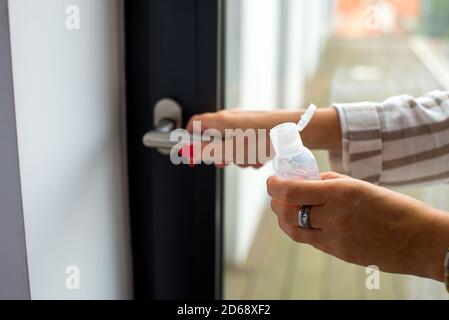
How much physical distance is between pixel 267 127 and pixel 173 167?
200 millimetres

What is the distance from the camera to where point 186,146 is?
80 centimetres

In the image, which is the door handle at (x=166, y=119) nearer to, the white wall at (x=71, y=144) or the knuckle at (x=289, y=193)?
the white wall at (x=71, y=144)

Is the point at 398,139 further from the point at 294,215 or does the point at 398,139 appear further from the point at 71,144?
the point at 71,144

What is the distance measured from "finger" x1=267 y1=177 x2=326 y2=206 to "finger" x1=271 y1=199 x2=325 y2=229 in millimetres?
12

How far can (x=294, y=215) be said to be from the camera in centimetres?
58

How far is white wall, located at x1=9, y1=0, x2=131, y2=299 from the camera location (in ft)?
2.08

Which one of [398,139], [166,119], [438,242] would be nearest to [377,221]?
[438,242]

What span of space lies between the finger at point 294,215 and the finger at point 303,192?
12 mm

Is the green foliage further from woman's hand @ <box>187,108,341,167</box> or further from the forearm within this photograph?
the forearm

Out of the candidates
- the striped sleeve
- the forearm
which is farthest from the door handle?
the forearm

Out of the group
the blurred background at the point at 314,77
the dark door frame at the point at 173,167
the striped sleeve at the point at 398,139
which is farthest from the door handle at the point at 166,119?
the striped sleeve at the point at 398,139

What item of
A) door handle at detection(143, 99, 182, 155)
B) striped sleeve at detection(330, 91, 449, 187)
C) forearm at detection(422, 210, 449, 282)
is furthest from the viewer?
door handle at detection(143, 99, 182, 155)

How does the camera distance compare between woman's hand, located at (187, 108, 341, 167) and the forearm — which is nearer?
the forearm

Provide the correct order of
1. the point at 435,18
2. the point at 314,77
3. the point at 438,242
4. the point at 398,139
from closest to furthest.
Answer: the point at 438,242 < the point at 398,139 < the point at 435,18 < the point at 314,77
